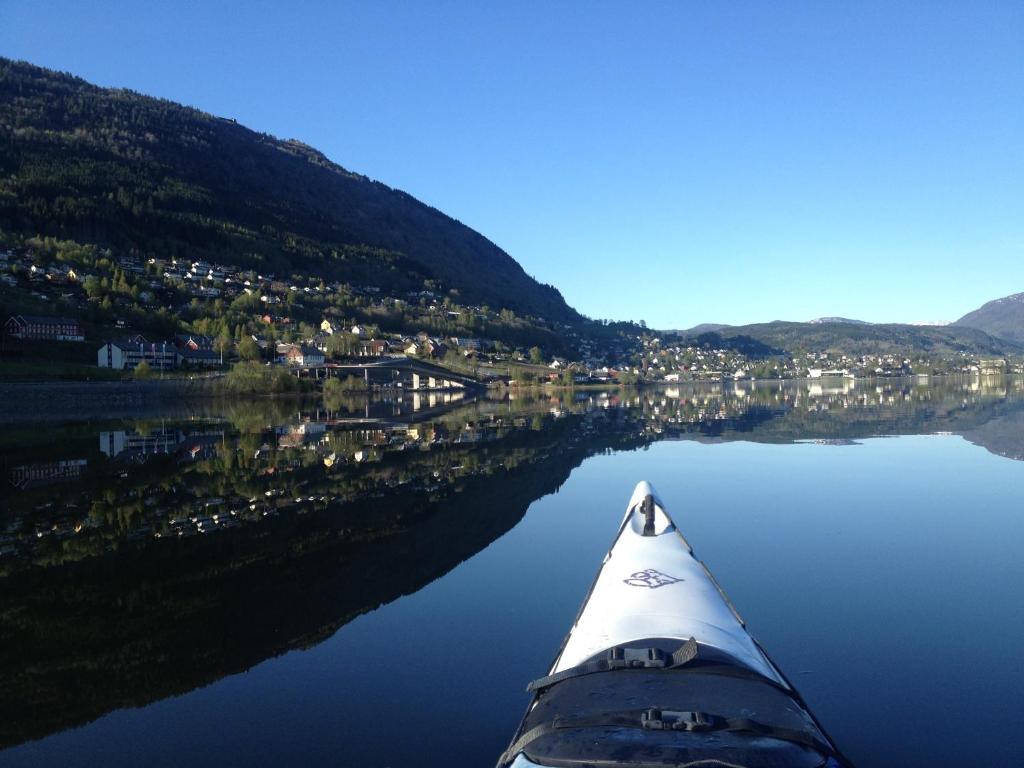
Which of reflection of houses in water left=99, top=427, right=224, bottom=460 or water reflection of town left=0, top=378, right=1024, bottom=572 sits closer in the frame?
A: water reflection of town left=0, top=378, right=1024, bottom=572

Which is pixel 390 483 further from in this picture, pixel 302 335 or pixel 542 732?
pixel 302 335

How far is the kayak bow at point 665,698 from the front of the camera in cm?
A: 327

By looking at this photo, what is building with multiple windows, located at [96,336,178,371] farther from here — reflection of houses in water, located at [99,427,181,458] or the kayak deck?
the kayak deck

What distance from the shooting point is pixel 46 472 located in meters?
18.6

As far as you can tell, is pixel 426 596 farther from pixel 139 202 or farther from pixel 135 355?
pixel 139 202

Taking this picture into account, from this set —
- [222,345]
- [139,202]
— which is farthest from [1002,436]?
[139,202]

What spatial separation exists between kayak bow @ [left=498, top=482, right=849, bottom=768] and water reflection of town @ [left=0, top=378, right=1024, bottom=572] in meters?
8.76

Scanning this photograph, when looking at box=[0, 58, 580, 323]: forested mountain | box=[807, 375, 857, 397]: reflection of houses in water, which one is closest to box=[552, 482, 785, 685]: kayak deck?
box=[807, 375, 857, 397]: reflection of houses in water

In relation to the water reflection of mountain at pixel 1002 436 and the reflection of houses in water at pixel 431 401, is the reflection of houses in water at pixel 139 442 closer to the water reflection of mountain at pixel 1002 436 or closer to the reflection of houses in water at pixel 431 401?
the reflection of houses in water at pixel 431 401

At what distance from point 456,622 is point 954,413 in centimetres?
3913

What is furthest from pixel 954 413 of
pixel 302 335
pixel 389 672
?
pixel 302 335

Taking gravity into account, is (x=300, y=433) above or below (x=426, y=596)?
above

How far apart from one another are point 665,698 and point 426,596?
5.22 metres

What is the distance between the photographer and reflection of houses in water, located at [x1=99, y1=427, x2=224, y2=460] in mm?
22361
